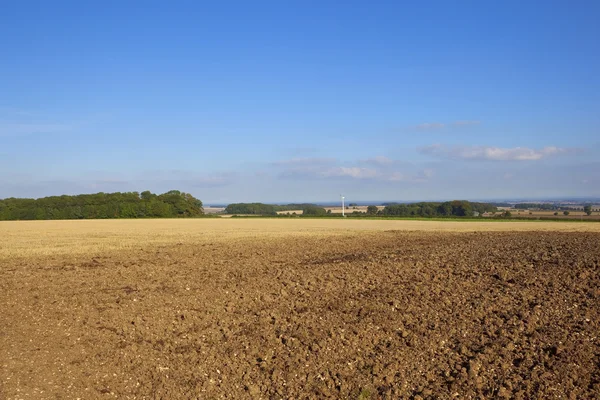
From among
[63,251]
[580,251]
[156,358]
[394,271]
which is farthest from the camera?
[63,251]

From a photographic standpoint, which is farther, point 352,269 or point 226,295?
point 352,269

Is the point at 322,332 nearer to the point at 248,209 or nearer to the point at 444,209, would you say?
the point at 444,209

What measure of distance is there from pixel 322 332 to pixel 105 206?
89.8 metres

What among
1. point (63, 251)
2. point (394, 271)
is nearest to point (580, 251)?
point (394, 271)

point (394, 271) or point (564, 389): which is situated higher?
point (394, 271)

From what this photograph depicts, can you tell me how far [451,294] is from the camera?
12977 mm

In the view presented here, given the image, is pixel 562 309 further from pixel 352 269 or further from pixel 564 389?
pixel 352 269

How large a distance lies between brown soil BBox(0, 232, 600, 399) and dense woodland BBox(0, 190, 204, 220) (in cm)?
7755

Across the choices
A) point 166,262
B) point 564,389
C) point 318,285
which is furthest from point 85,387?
point 166,262

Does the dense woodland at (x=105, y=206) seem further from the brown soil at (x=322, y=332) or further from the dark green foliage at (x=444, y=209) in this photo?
the brown soil at (x=322, y=332)

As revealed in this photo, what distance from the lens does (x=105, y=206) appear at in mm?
93562

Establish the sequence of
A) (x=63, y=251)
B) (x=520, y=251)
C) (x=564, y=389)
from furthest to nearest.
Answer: (x=63, y=251) < (x=520, y=251) < (x=564, y=389)

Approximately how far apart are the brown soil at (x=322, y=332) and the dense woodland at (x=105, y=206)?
77551 millimetres

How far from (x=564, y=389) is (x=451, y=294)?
469cm
